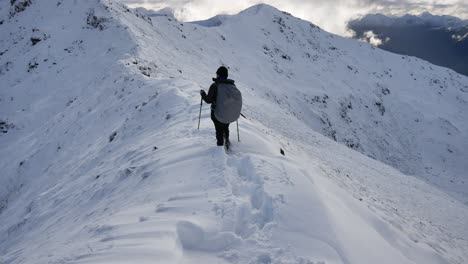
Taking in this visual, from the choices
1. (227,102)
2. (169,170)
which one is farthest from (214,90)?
(169,170)

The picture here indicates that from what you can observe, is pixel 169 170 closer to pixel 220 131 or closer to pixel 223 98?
pixel 220 131

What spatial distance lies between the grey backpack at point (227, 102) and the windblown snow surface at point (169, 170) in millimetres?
1037

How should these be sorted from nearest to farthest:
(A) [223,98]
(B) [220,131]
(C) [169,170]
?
1. (C) [169,170]
2. (A) [223,98]
3. (B) [220,131]

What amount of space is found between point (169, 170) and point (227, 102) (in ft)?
7.82

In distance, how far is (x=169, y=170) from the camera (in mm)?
8766

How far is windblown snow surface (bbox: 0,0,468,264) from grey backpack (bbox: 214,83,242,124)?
104cm

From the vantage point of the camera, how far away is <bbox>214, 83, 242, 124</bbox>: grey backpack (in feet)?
29.7

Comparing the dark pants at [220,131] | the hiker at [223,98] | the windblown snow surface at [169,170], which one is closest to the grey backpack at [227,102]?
the hiker at [223,98]

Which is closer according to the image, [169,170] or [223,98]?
[169,170]

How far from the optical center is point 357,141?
47.7 m

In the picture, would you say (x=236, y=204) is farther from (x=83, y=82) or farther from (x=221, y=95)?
(x=83, y=82)

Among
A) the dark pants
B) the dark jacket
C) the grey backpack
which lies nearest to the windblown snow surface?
the dark pants

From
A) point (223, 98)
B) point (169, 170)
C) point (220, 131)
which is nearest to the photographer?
point (169, 170)

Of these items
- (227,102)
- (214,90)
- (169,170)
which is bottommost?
(169,170)
